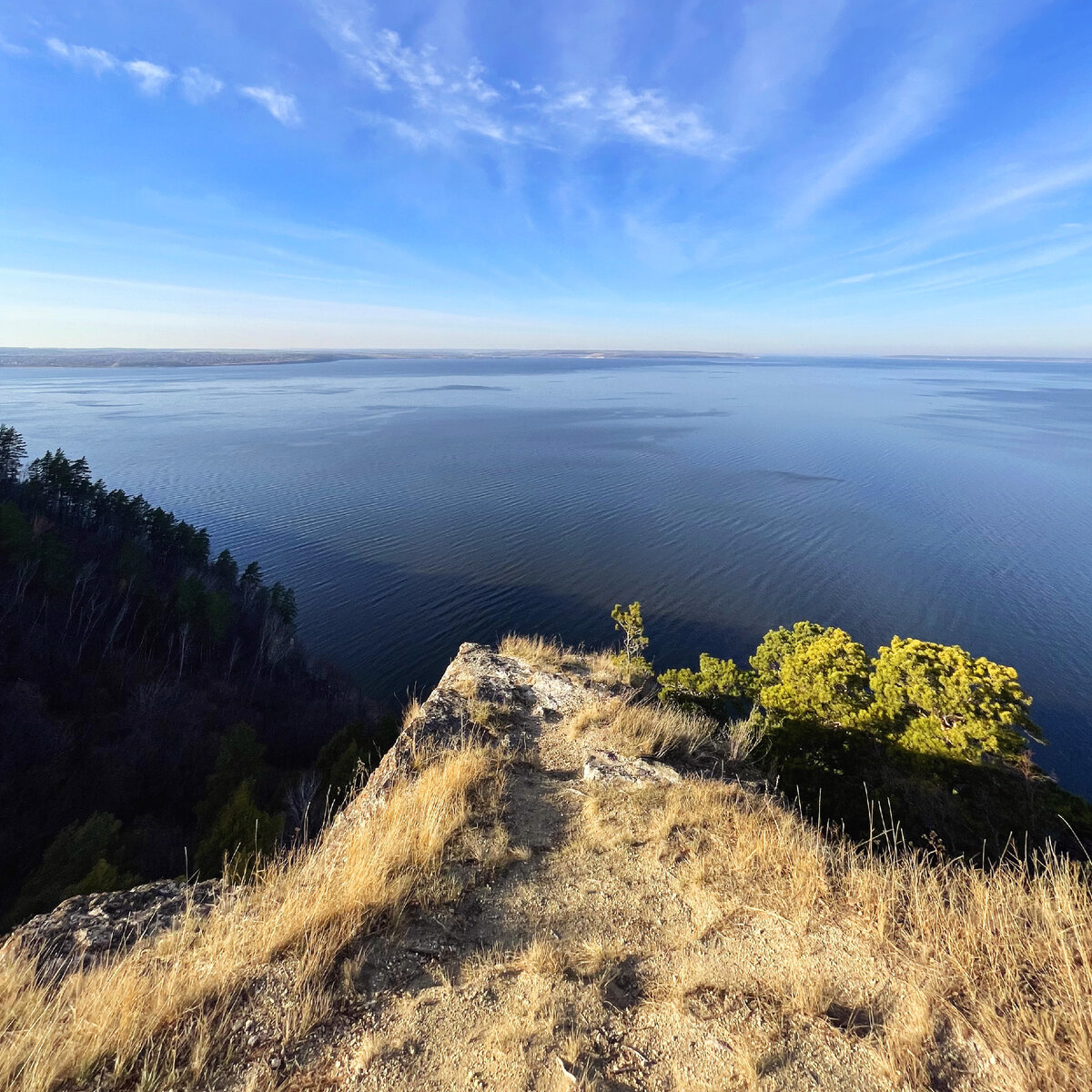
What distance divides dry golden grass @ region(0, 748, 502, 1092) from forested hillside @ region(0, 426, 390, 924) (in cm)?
1191

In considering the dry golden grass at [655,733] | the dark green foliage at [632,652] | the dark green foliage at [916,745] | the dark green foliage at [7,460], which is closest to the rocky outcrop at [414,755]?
the dry golden grass at [655,733]

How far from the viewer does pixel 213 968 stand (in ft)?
11.8

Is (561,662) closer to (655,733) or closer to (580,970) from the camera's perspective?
(655,733)

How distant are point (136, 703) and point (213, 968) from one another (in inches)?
1416

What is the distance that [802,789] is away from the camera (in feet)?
42.4

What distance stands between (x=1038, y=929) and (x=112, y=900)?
295 inches

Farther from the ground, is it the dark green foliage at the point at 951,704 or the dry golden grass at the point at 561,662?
the dry golden grass at the point at 561,662

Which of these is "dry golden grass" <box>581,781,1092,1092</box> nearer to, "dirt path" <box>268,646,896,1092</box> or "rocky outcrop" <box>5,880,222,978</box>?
"dirt path" <box>268,646,896,1092</box>

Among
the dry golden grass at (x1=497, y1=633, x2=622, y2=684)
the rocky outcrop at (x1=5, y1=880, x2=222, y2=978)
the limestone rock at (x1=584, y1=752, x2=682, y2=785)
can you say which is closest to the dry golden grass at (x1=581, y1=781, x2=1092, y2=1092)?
the limestone rock at (x1=584, y1=752, x2=682, y2=785)

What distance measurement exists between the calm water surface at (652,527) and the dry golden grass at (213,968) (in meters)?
26.6

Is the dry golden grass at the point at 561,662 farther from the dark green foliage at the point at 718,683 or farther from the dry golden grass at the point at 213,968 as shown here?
the dark green foliage at the point at 718,683

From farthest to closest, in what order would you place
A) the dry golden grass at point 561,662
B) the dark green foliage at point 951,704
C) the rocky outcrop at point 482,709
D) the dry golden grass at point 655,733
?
1. the dark green foliage at point 951,704
2. the dry golden grass at point 561,662
3. the dry golden grass at point 655,733
4. the rocky outcrop at point 482,709

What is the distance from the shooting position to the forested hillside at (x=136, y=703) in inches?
790

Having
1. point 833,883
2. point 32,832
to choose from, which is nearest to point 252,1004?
point 833,883
